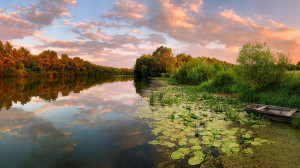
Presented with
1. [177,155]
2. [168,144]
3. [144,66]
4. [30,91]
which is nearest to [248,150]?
[177,155]

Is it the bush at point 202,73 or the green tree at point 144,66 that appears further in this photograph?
the green tree at point 144,66

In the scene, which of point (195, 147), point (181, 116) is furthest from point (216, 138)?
point (181, 116)

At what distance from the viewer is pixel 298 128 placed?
24.5 ft

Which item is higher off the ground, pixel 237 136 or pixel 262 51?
pixel 262 51

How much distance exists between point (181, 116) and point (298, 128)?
5424 millimetres

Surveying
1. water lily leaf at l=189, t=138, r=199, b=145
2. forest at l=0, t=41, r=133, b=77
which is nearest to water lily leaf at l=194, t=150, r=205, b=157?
water lily leaf at l=189, t=138, r=199, b=145

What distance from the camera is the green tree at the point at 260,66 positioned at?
14.0 meters

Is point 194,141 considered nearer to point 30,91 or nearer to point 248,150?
point 248,150

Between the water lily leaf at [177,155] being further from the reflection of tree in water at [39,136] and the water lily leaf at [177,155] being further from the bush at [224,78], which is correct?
the bush at [224,78]

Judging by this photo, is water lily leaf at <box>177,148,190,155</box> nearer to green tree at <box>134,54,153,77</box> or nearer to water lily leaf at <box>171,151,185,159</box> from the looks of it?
water lily leaf at <box>171,151,185,159</box>

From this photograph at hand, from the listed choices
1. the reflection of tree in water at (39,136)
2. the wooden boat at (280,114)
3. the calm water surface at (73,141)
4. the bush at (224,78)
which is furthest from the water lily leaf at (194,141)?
the bush at (224,78)

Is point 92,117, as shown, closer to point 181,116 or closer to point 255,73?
point 181,116

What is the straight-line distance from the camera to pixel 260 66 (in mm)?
14273

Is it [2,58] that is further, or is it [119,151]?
[2,58]
